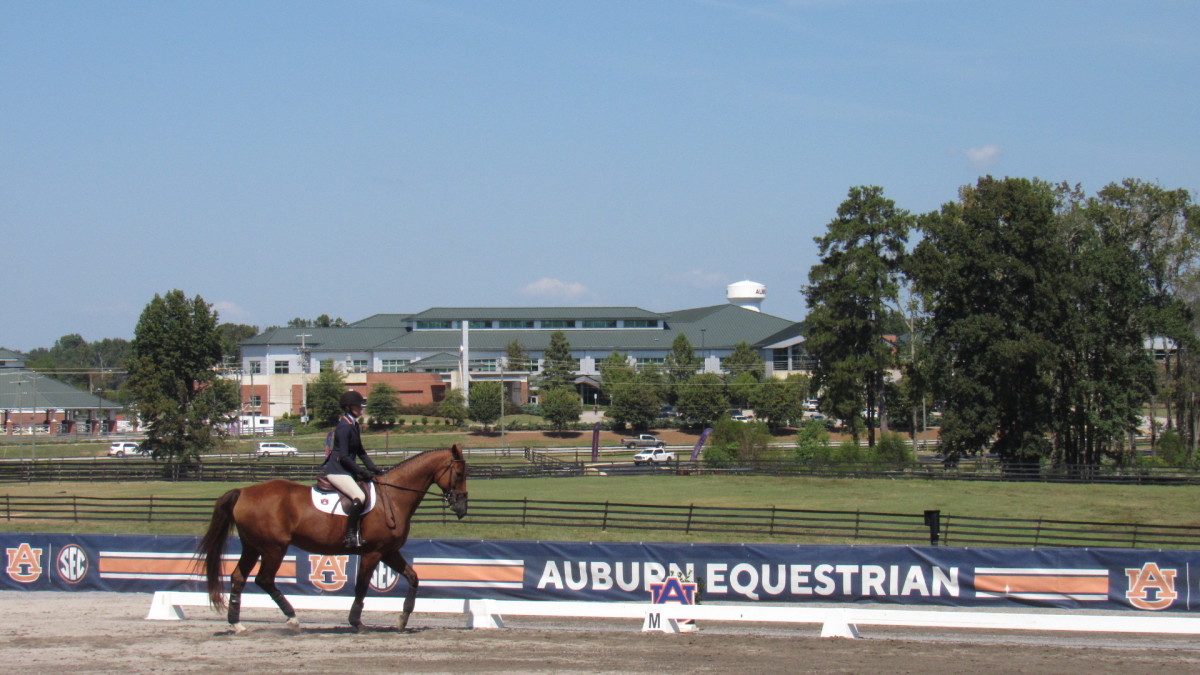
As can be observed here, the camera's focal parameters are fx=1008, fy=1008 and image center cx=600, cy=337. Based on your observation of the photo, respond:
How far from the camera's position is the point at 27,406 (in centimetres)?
8662

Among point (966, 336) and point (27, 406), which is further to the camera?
point (27, 406)

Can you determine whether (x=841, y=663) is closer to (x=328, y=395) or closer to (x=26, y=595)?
(x=26, y=595)

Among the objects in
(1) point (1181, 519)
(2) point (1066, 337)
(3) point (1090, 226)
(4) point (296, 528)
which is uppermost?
(3) point (1090, 226)

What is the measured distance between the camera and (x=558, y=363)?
326 feet

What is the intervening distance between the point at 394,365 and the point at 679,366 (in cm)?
3332

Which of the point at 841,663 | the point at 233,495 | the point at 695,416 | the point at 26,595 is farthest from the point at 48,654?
Answer: the point at 695,416

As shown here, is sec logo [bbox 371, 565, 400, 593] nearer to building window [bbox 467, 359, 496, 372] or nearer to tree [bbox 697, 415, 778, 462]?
tree [bbox 697, 415, 778, 462]

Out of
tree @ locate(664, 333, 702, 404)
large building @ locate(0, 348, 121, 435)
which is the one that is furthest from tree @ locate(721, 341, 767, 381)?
large building @ locate(0, 348, 121, 435)

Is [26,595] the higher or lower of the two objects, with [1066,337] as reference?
lower

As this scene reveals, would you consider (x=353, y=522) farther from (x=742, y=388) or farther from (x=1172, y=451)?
(x=742, y=388)

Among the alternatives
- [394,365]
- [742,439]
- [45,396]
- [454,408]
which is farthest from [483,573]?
[394,365]

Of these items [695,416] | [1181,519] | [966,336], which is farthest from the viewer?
[695,416]

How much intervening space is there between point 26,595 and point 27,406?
269ft

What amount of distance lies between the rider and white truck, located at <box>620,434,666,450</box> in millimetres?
61666
